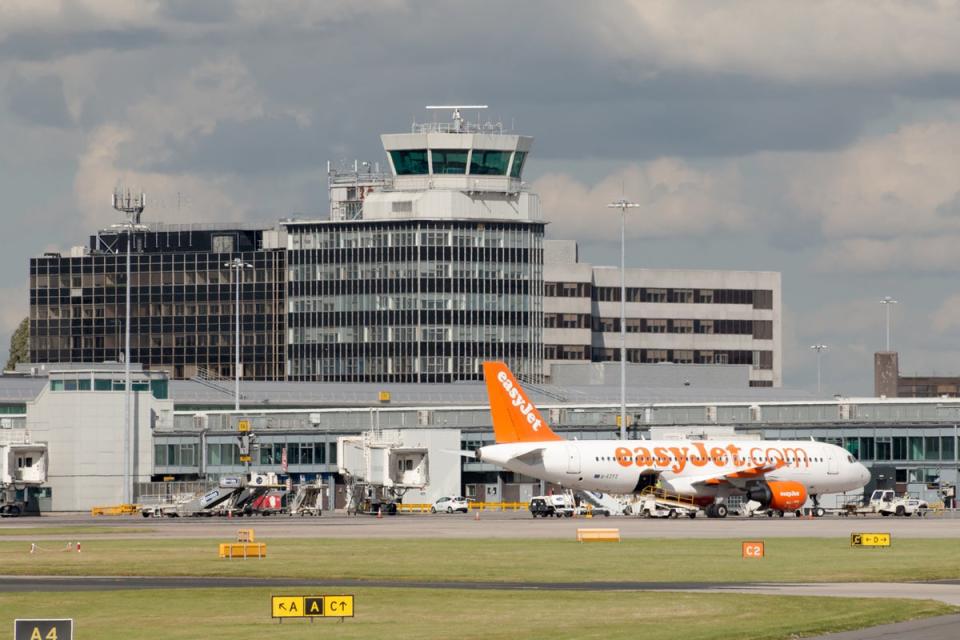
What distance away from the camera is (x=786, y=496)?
12569cm

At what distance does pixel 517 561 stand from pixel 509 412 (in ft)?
169

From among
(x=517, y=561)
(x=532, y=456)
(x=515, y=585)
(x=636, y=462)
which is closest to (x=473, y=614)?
(x=515, y=585)

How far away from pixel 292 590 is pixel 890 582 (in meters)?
19.4

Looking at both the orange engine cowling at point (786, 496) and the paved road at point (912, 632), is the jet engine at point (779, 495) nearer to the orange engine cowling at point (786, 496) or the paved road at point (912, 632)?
the orange engine cowling at point (786, 496)

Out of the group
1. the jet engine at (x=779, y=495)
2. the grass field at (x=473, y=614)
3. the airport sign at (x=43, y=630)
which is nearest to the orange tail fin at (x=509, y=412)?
the jet engine at (x=779, y=495)

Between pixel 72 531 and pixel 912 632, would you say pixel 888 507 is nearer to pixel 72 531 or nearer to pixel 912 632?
pixel 72 531

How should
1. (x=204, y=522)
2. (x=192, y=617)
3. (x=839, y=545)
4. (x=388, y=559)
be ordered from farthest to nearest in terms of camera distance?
(x=204, y=522) < (x=839, y=545) < (x=388, y=559) < (x=192, y=617)

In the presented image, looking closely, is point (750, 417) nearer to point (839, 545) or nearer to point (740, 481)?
point (740, 481)

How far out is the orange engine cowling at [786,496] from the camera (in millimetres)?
125688

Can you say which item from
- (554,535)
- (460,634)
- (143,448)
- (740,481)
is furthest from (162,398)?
(460,634)

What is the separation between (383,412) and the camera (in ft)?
594

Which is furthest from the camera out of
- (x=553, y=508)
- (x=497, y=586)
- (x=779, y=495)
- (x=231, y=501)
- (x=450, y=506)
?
(x=450, y=506)

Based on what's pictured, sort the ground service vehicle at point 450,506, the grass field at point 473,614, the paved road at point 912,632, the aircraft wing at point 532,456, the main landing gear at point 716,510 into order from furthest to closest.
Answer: the ground service vehicle at point 450,506, the main landing gear at point 716,510, the aircraft wing at point 532,456, the grass field at point 473,614, the paved road at point 912,632

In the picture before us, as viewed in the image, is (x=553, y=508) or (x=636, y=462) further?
(x=553, y=508)
